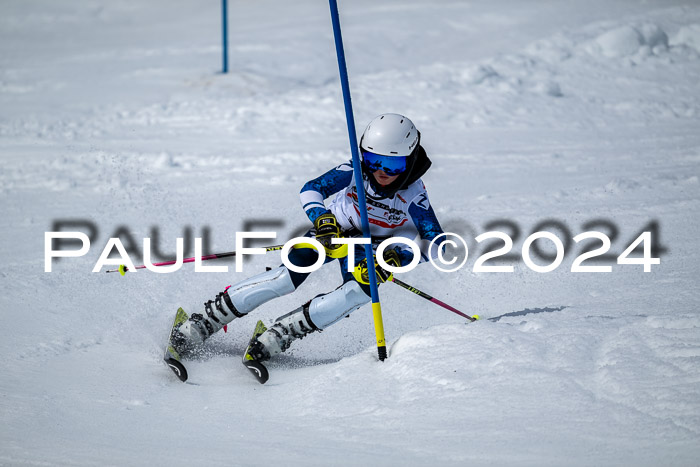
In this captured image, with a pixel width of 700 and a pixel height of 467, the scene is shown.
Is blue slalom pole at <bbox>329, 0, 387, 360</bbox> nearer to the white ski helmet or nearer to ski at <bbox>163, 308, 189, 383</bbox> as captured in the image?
the white ski helmet

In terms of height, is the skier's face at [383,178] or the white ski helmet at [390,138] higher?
the white ski helmet at [390,138]

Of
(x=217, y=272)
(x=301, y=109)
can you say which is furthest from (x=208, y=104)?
(x=217, y=272)

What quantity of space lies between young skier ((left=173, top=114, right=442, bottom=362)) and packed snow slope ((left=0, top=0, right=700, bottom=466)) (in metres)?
0.32

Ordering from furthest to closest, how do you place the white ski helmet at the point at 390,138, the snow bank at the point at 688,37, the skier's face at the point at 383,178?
the snow bank at the point at 688,37, the skier's face at the point at 383,178, the white ski helmet at the point at 390,138

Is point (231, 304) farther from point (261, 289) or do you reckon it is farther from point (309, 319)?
point (309, 319)

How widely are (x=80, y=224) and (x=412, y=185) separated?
12.6 feet

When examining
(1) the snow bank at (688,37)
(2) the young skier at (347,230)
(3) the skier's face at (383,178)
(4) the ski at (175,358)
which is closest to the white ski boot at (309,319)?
(2) the young skier at (347,230)

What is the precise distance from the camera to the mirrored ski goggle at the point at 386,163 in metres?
4.45

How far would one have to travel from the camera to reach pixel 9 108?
440 inches

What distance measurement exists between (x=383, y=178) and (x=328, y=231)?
453mm

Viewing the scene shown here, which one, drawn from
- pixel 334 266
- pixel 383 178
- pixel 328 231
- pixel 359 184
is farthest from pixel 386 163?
pixel 334 266

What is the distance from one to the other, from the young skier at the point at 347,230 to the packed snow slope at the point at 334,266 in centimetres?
32

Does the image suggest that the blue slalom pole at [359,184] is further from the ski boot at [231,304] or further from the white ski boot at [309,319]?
the ski boot at [231,304]

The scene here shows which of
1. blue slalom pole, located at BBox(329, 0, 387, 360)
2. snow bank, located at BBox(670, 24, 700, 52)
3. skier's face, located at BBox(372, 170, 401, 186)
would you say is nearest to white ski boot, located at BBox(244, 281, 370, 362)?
blue slalom pole, located at BBox(329, 0, 387, 360)
